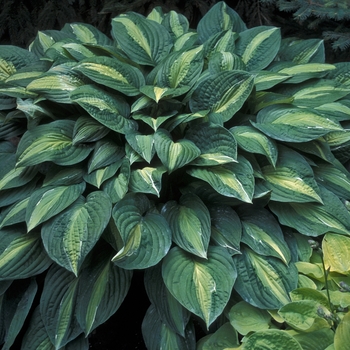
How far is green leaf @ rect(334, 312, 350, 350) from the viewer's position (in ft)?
3.96

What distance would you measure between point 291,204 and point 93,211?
2.32 feet

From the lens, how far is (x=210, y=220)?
1.59 m

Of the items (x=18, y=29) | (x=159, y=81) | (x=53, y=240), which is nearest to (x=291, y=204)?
(x=159, y=81)

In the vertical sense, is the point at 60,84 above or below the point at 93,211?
above

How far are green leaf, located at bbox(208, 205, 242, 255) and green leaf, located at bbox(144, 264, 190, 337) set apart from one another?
218 mm

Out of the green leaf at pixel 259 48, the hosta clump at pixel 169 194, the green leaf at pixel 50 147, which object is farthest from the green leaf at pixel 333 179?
the green leaf at pixel 50 147

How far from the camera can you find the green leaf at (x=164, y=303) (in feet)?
4.99

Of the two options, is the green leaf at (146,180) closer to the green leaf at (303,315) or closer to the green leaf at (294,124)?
the green leaf at (294,124)

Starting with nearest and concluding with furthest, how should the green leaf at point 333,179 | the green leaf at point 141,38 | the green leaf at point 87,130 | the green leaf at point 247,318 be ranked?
the green leaf at point 247,318
the green leaf at point 87,130
the green leaf at point 333,179
the green leaf at point 141,38

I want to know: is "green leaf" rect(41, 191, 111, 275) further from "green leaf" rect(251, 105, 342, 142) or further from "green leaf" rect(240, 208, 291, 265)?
"green leaf" rect(251, 105, 342, 142)

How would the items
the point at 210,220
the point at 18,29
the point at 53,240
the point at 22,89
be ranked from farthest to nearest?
the point at 18,29
the point at 22,89
the point at 210,220
the point at 53,240

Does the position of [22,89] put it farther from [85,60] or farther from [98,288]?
[98,288]

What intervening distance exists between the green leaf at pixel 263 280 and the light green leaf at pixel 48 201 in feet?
1.88

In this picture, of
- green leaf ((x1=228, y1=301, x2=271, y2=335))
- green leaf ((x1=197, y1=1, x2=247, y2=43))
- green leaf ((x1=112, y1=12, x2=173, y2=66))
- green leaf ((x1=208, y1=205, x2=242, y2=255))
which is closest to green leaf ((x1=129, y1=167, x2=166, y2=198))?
green leaf ((x1=208, y1=205, x2=242, y2=255))
